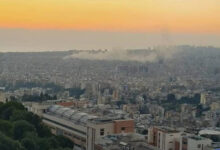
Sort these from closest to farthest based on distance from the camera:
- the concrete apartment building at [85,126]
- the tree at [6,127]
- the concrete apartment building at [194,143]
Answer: the concrete apartment building at [194,143] → the tree at [6,127] → the concrete apartment building at [85,126]

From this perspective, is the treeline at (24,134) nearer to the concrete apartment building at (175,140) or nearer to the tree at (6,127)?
the tree at (6,127)

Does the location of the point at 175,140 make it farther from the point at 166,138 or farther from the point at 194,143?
the point at 194,143

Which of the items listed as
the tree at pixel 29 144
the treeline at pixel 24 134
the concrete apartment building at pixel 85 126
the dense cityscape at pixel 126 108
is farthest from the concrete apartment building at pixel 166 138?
the tree at pixel 29 144

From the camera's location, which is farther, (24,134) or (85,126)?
(85,126)

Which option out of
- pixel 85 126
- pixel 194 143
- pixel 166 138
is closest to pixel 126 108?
pixel 85 126

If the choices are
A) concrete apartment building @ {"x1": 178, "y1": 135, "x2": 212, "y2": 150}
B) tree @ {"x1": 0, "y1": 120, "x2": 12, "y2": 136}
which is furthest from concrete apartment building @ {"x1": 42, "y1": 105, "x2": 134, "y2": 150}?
concrete apartment building @ {"x1": 178, "y1": 135, "x2": 212, "y2": 150}

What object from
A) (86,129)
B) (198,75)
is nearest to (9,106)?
(86,129)

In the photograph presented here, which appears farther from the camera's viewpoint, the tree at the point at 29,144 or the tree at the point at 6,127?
the tree at the point at 6,127
